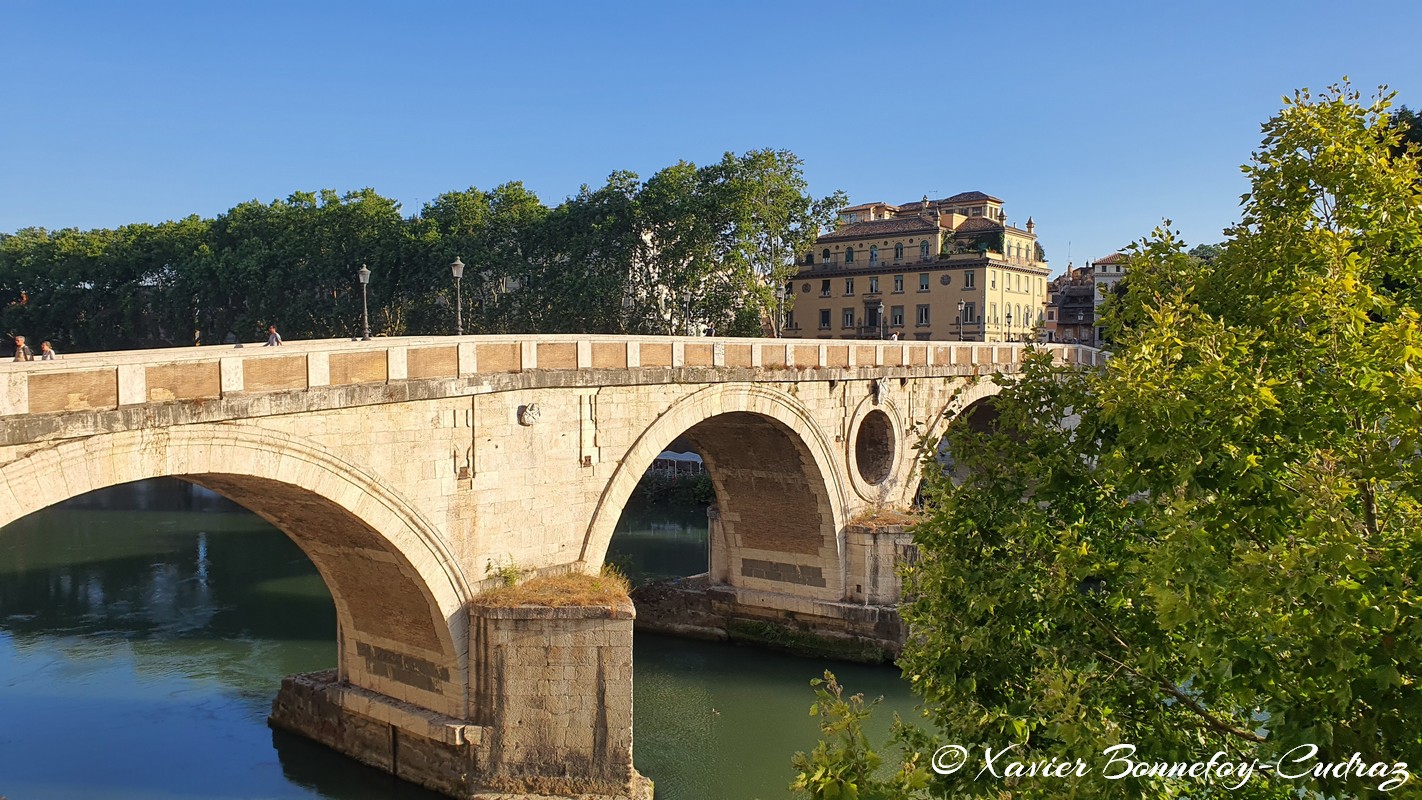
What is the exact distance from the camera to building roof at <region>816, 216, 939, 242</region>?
45.4 m

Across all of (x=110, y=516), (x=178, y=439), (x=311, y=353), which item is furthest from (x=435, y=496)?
(x=110, y=516)

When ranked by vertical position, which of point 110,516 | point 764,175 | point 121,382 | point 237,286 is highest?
point 764,175

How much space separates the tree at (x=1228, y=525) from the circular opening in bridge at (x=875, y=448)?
1340 cm

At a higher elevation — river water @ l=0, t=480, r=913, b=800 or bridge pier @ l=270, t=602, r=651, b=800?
bridge pier @ l=270, t=602, r=651, b=800

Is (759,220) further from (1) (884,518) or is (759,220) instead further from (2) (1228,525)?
(2) (1228,525)

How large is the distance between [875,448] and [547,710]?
11.3 metres

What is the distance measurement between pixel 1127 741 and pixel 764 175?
91.5 feet

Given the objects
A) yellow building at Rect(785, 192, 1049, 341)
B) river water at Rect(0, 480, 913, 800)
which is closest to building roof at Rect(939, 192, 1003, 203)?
yellow building at Rect(785, 192, 1049, 341)

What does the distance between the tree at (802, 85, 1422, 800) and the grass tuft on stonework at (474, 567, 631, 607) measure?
5.13 meters

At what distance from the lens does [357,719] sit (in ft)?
43.7

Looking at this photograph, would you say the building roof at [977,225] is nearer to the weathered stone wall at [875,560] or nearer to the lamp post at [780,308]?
the lamp post at [780,308]

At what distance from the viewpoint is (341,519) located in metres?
11.5

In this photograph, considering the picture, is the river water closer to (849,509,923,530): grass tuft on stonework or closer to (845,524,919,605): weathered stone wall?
(845,524,919,605): weathered stone wall

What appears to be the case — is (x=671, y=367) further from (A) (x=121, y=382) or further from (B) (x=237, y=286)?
(B) (x=237, y=286)
